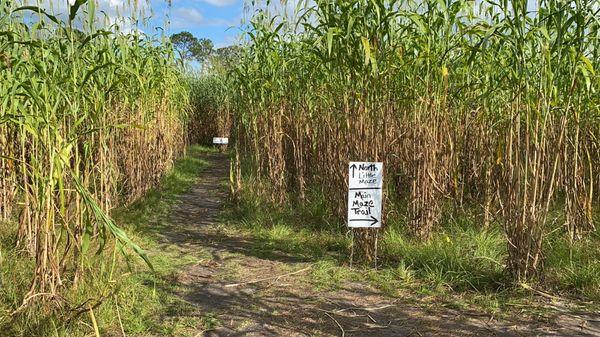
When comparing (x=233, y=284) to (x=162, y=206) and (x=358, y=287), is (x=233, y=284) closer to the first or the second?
(x=358, y=287)

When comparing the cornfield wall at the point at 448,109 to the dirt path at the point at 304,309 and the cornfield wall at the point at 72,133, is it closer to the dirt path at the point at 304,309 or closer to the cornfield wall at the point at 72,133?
the dirt path at the point at 304,309

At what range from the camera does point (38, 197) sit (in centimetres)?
232

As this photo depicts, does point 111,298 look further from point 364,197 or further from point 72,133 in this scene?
point 364,197

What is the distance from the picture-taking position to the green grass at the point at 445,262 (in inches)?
117

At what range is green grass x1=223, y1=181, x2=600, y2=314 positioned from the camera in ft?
9.75

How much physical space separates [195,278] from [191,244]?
39.2 inches

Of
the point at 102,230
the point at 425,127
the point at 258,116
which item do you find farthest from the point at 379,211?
the point at 258,116

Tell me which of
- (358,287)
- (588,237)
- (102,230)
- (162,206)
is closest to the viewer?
(102,230)

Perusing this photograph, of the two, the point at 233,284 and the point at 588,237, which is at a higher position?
the point at 588,237

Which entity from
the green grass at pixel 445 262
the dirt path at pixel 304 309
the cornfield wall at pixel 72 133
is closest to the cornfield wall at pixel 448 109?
the green grass at pixel 445 262

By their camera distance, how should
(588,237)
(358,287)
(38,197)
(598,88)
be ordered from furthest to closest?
(598,88)
(588,237)
(358,287)
(38,197)

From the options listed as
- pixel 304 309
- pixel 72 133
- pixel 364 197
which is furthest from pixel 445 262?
pixel 72 133

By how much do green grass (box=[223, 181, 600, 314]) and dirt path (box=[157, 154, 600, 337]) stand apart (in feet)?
0.43

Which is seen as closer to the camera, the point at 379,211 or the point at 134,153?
the point at 379,211
